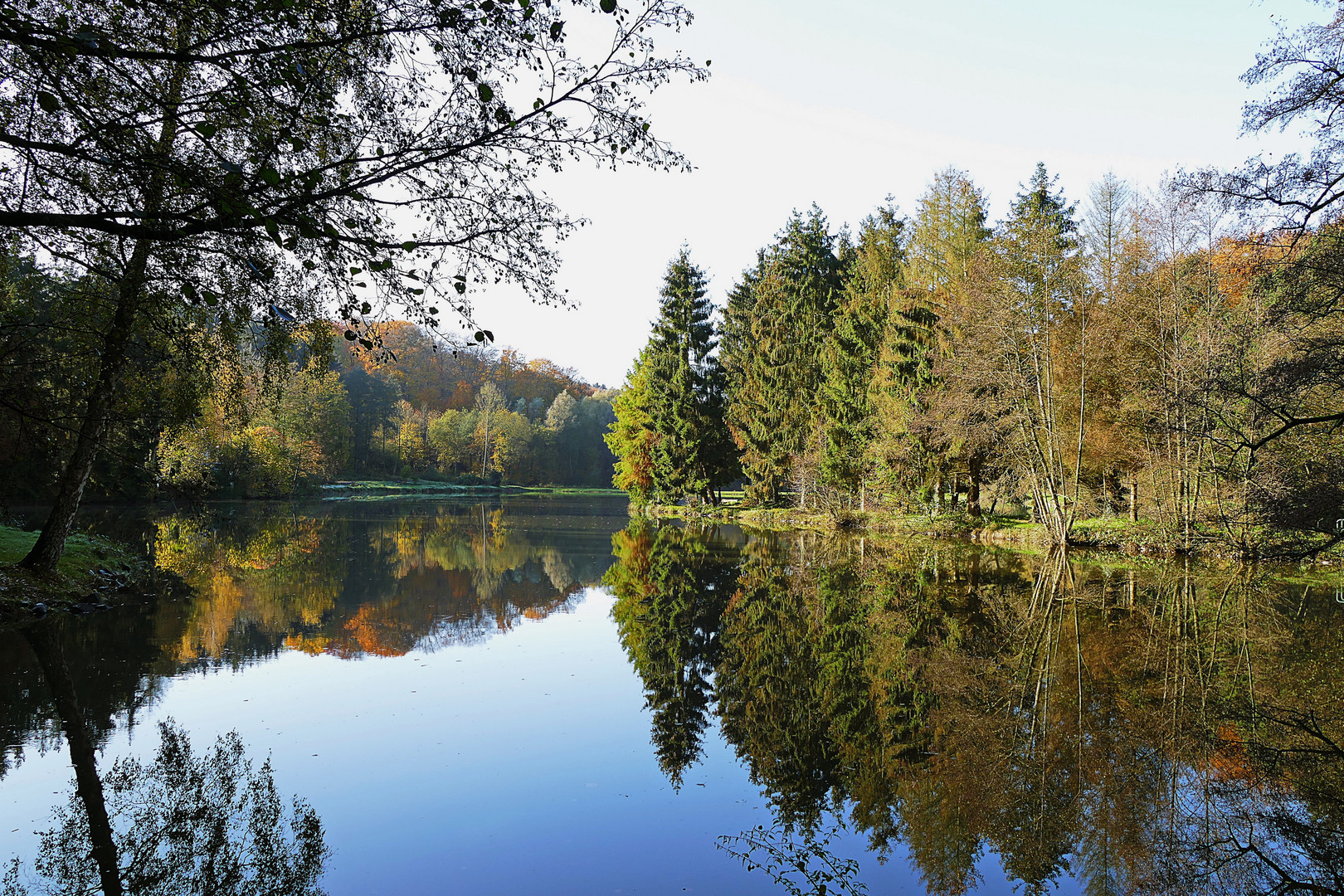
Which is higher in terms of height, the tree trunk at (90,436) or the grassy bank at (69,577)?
the tree trunk at (90,436)

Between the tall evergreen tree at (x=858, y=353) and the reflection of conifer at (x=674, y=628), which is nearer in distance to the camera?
the reflection of conifer at (x=674, y=628)

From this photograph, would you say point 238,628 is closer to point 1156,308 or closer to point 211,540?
point 211,540

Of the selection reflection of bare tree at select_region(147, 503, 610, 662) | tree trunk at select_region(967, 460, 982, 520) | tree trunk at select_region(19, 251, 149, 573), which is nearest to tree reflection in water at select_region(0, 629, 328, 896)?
tree trunk at select_region(19, 251, 149, 573)

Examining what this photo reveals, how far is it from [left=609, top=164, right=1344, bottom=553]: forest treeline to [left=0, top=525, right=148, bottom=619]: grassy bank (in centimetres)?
1788

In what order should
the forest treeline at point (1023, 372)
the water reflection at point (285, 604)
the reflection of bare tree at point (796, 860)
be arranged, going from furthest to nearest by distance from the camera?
the forest treeline at point (1023, 372)
the water reflection at point (285, 604)
the reflection of bare tree at point (796, 860)

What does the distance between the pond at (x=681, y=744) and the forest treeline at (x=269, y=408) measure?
3074 mm

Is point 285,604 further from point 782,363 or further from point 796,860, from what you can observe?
point 782,363

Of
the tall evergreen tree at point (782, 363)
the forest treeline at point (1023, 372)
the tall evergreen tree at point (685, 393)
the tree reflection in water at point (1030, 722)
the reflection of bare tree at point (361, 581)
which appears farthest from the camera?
the tall evergreen tree at point (685, 393)

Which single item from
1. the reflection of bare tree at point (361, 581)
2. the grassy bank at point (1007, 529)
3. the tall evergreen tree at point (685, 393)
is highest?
the tall evergreen tree at point (685, 393)

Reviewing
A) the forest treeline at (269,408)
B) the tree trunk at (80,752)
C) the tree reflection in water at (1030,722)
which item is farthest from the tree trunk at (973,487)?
the tree trunk at (80,752)

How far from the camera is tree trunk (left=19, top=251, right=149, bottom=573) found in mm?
6757

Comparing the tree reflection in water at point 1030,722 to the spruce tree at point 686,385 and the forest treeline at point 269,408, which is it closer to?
the forest treeline at point 269,408

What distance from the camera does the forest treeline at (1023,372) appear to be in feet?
43.3

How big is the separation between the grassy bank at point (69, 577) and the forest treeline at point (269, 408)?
51.3 inches
